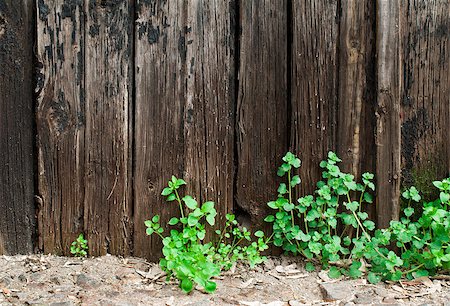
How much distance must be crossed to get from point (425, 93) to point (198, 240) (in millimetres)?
1444

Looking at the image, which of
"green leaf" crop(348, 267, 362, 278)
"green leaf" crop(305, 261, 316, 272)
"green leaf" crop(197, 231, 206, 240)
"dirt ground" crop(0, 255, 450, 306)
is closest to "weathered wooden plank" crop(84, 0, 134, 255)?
"dirt ground" crop(0, 255, 450, 306)

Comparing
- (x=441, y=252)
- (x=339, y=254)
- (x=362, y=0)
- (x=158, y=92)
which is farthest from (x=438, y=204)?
(x=158, y=92)

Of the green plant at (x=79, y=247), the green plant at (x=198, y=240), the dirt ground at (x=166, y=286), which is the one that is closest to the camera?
the dirt ground at (x=166, y=286)

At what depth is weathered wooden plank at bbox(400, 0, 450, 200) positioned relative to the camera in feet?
11.1

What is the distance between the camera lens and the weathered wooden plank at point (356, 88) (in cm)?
339

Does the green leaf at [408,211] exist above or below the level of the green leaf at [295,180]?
below

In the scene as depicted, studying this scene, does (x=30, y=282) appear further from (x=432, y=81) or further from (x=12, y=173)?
(x=432, y=81)

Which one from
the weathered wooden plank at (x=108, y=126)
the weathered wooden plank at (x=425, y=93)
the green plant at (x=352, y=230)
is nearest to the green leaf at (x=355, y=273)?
the green plant at (x=352, y=230)

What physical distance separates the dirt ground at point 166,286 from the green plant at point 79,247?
5 cm

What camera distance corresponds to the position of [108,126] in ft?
11.3

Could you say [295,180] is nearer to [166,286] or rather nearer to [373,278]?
[373,278]

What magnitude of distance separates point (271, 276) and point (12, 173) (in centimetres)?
150

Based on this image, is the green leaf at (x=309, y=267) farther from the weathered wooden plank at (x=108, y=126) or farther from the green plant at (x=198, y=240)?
the weathered wooden plank at (x=108, y=126)

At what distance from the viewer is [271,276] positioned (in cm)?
337
